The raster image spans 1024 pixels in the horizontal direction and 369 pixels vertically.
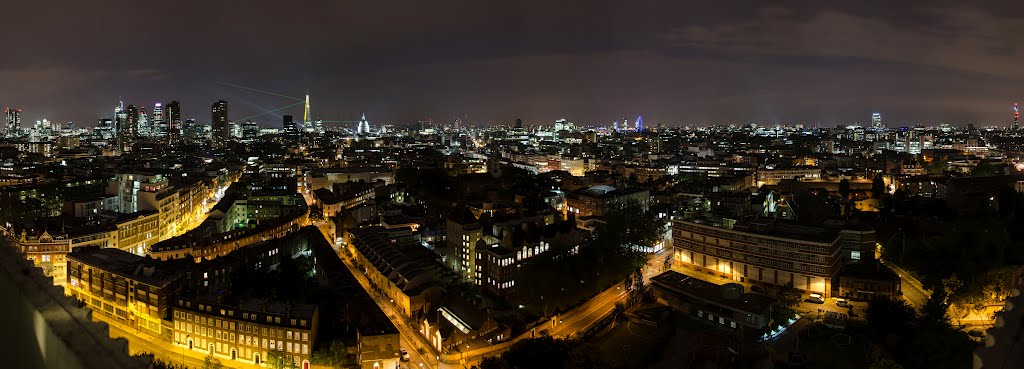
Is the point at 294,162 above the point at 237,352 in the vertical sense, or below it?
above

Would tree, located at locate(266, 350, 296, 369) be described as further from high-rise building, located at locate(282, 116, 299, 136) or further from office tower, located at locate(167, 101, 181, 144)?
office tower, located at locate(167, 101, 181, 144)

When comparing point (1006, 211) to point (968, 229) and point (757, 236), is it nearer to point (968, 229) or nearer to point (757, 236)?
point (968, 229)

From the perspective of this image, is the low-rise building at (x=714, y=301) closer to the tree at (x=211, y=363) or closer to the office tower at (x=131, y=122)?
the tree at (x=211, y=363)

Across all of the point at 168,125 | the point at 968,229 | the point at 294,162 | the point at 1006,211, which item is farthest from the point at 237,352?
the point at 168,125

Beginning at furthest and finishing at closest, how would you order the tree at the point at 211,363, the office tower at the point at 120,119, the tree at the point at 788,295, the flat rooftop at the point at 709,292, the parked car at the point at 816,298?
the office tower at the point at 120,119, the parked car at the point at 816,298, the tree at the point at 788,295, the flat rooftop at the point at 709,292, the tree at the point at 211,363

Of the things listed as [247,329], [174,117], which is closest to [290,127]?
[174,117]

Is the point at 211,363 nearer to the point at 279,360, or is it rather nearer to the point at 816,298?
the point at 279,360

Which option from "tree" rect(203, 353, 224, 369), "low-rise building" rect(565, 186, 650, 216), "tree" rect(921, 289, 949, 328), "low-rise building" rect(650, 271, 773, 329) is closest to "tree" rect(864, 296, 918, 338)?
"tree" rect(921, 289, 949, 328)

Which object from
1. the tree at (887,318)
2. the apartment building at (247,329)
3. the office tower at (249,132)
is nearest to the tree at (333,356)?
the apartment building at (247,329)
